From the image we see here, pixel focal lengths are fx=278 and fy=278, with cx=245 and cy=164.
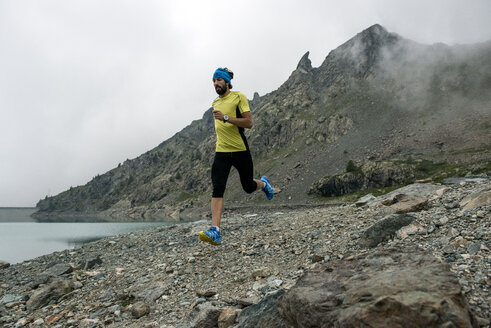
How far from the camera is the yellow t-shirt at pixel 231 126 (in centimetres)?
652

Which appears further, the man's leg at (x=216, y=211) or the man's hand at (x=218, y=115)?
the man's leg at (x=216, y=211)

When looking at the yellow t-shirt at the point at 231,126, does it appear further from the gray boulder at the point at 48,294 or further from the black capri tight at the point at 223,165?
the gray boulder at the point at 48,294

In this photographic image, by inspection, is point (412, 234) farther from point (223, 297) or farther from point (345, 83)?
point (345, 83)

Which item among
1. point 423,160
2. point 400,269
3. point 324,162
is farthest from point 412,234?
point 324,162

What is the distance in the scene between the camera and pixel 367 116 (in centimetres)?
12738

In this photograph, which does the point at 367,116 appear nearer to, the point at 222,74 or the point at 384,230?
the point at 222,74

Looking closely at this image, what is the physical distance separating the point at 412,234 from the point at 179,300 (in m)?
4.78

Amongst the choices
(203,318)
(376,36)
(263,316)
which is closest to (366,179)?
(203,318)

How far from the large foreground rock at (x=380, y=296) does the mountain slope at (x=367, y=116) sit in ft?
299

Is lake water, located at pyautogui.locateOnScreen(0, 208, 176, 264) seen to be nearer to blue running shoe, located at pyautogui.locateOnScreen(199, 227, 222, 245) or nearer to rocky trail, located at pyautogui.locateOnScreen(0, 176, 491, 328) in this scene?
rocky trail, located at pyautogui.locateOnScreen(0, 176, 491, 328)

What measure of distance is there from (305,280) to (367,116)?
137 m

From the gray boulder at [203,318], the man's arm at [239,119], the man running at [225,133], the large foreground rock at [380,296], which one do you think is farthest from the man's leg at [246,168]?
the large foreground rock at [380,296]

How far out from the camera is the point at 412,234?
5.33 metres

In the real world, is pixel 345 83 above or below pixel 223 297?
above
